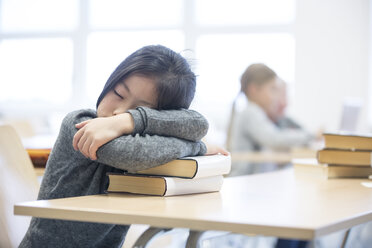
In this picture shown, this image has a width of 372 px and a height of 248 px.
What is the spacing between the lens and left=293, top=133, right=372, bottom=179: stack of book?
1.65 m

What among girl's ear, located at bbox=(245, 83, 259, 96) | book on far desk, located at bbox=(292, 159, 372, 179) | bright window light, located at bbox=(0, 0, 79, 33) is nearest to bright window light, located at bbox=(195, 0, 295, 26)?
bright window light, located at bbox=(0, 0, 79, 33)

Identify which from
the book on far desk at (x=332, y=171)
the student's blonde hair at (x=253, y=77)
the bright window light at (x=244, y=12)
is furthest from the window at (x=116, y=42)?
the book on far desk at (x=332, y=171)

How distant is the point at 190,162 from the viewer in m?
1.04

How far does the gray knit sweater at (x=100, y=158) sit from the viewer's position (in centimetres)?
101

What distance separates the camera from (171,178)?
1044 mm

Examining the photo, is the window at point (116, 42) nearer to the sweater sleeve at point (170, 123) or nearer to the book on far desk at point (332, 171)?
the book on far desk at point (332, 171)

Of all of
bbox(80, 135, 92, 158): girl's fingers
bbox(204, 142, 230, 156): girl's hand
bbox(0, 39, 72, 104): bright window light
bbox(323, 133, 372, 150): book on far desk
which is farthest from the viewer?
bbox(0, 39, 72, 104): bright window light

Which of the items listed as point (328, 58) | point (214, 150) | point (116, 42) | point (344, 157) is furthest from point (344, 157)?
point (116, 42)

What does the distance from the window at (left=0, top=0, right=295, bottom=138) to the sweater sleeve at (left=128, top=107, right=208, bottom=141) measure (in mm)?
5125

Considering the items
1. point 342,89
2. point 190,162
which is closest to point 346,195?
point 190,162

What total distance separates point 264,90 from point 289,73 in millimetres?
3012

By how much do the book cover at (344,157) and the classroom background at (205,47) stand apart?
3.83 m

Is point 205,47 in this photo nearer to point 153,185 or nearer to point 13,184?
point 13,184

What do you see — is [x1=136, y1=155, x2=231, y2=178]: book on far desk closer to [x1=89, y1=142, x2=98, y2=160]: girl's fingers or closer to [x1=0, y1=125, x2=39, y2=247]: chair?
[x1=89, y1=142, x2=98, y2=160]: girl's fingers
